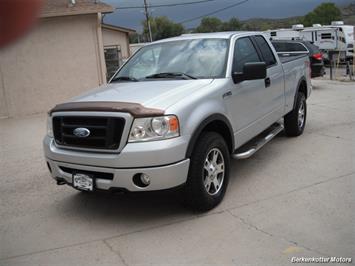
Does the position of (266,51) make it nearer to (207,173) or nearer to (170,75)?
(170,75)

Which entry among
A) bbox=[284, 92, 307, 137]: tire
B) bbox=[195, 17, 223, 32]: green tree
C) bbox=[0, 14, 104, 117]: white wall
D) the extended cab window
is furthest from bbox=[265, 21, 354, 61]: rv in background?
bbox=[195, 17, 223, 32]: green tree

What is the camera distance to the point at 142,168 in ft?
13.2

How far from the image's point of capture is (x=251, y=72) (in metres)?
5.26

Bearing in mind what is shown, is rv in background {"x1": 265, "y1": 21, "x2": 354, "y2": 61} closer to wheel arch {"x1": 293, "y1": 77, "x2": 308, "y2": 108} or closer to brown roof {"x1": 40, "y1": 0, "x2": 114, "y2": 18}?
brown roof {"x1": 40, "y1": 0, "x2": 114, "y2": 18}

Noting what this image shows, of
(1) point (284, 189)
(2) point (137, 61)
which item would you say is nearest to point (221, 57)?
(2) point (137, 61)

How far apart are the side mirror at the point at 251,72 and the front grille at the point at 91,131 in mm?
1771

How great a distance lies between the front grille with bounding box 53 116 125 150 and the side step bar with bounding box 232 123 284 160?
1704 millimetres

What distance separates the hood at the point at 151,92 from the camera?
171 inches

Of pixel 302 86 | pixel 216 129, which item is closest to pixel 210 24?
pixel 302 86

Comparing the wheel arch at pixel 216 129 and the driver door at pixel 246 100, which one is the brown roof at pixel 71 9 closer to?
the driver door at pixel 246 100

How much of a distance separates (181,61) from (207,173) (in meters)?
1.65

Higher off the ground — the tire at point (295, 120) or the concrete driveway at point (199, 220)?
the tire at point (295, 120)

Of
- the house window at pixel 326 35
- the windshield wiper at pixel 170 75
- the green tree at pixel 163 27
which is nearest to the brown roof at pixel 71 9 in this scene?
the windshield wiper at pixel 170 75

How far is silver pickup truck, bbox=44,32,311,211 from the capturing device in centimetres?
410
